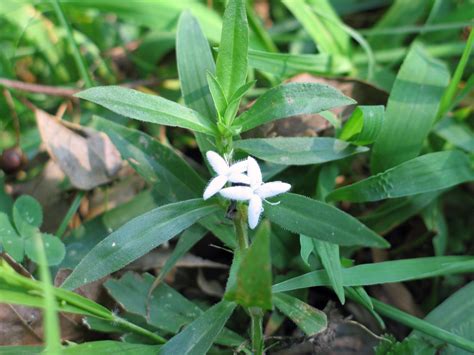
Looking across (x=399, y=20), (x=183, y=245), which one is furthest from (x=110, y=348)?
(x=399, y=20)

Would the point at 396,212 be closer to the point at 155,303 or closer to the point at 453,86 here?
the point at 453,86

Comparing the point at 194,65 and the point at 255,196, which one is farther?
the point at 194,65

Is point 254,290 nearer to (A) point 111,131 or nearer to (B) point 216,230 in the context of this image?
(B) point 216,230

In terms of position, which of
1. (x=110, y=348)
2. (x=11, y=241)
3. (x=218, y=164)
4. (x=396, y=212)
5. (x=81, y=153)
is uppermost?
(x=218, y=164)

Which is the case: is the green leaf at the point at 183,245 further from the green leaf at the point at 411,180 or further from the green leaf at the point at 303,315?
the green leaf at the point at 411,180

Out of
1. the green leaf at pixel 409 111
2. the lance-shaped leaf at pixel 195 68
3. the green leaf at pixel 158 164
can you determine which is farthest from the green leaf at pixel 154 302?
the green leaf at pixel 409 111

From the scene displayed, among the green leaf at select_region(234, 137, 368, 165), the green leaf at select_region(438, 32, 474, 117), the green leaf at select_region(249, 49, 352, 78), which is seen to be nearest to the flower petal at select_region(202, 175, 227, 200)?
the green leaf at select_region(234, 137, 368, 165)
